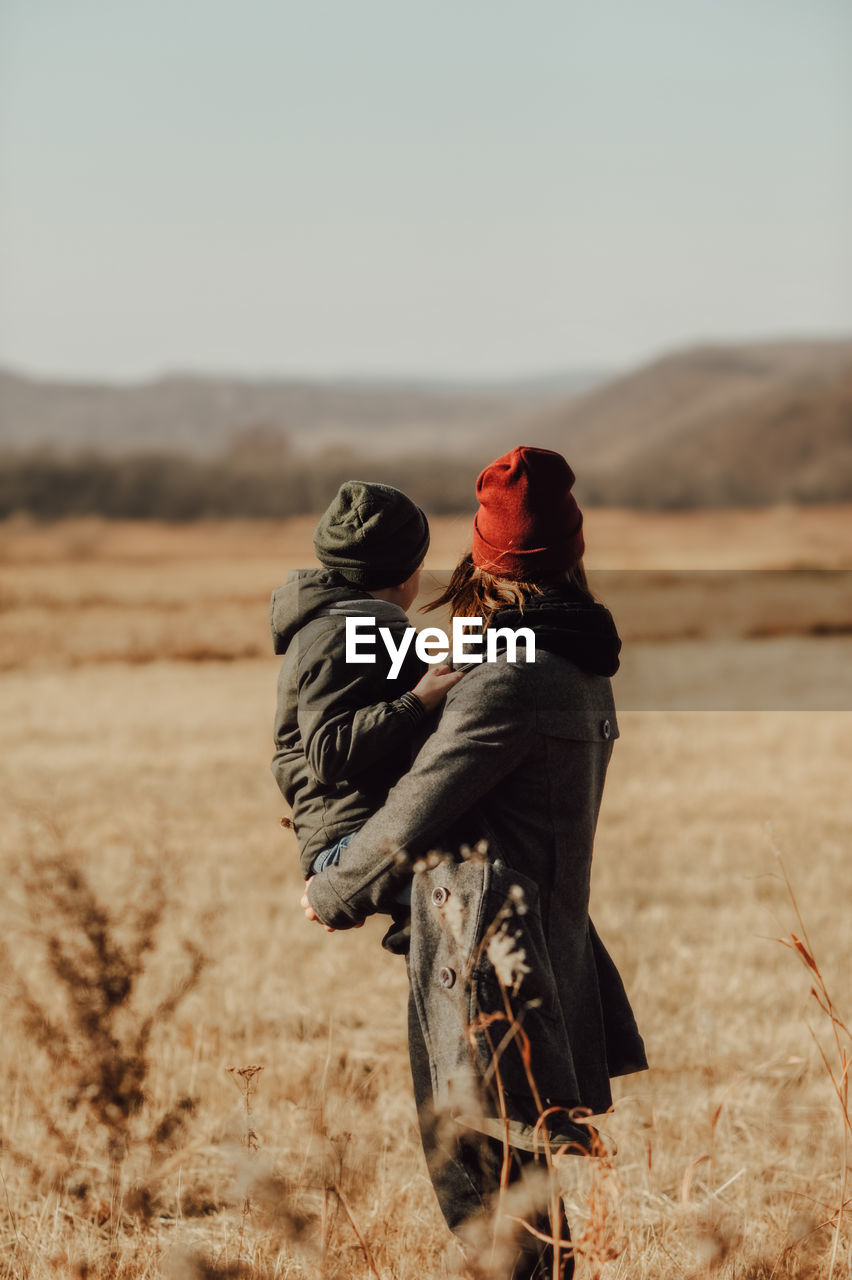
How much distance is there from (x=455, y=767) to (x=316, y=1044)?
3179mm

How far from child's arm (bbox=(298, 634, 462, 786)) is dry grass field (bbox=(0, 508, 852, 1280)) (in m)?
0.36

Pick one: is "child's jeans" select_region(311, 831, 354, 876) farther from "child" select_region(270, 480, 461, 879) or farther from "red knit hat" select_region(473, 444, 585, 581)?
"red knit hat" select_region(473, 444, 585, 581)

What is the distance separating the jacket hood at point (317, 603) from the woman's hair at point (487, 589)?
0.13 metres

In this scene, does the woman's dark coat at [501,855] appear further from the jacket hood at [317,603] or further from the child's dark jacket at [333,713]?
the jacket hood at [317,603]

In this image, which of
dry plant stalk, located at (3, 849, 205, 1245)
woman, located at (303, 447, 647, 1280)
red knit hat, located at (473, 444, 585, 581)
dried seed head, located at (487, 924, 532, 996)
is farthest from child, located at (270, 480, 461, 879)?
dry plant stalk, located at (3, 849, 205, 1245)

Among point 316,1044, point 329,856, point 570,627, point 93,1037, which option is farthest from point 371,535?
point 316,1044

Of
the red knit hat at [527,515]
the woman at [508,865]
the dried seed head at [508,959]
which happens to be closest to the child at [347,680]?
the woman at [508,865]

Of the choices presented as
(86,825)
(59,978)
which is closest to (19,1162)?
(59,978)

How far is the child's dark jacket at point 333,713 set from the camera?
8.09 feet

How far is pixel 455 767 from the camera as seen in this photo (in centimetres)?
233

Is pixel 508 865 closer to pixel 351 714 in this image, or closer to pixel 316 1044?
pixel 351 714

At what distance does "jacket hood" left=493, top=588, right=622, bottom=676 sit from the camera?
2.42 metres

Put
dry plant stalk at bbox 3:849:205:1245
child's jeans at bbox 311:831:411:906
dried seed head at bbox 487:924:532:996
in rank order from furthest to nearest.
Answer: dry plant stalk at bbox 3:849:205:1245 → child's jeans at bbox 311:831:411:906 → dried seed head at bbox 487:924:532:996

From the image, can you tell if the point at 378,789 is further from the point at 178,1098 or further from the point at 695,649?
the point at 695,649
